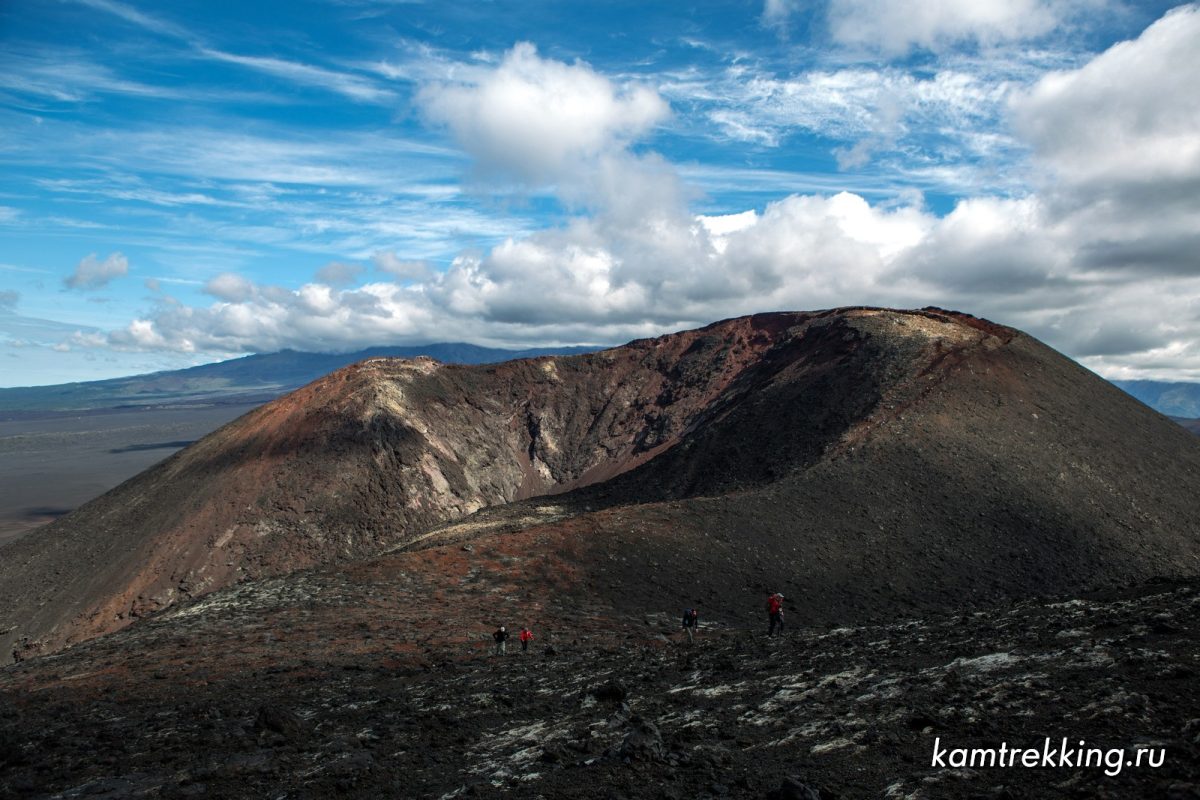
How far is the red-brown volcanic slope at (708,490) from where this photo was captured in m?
32.5

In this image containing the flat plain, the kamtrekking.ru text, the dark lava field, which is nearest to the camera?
the kamtrekking.ru text

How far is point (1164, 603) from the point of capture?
50.4 feet

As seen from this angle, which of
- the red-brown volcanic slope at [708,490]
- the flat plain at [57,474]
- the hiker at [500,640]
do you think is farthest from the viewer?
the flat plain at [57,474]

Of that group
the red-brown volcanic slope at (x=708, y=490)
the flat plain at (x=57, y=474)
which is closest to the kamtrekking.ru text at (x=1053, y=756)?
the red-brown volcanic slope at (x=708, y=490)

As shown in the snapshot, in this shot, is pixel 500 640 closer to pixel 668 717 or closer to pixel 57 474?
pixel 668 717

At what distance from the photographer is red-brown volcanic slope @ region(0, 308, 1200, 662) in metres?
32.5

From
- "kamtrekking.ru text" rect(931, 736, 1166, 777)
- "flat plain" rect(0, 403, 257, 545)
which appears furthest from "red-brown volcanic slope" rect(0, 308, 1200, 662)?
"flat plain" rect(0, 403, 257, 545)

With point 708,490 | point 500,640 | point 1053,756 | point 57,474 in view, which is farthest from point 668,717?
point 57,474

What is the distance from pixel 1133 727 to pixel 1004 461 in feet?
115

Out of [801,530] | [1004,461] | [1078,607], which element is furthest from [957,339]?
[1078,607]

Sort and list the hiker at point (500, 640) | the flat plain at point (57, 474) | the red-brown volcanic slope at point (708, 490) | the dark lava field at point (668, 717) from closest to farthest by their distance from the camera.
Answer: the dark lava field at point (668, 717), the hiker at point (500, 640), the red-brown volcanic slope at point (708, 490), the flat plain at point (57, 474)

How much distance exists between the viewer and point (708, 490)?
153 ft

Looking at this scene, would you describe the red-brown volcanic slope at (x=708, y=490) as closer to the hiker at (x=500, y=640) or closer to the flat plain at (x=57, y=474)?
the hiker at (x=500, y=640)

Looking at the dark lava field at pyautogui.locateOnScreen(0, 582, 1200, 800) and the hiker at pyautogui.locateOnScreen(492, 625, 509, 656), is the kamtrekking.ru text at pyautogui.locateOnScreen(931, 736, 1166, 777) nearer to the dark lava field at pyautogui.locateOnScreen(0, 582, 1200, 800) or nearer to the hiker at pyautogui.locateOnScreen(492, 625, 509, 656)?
the dark lava field at pyautogui.locateOnScreen(0, 582, 1200, 800)
